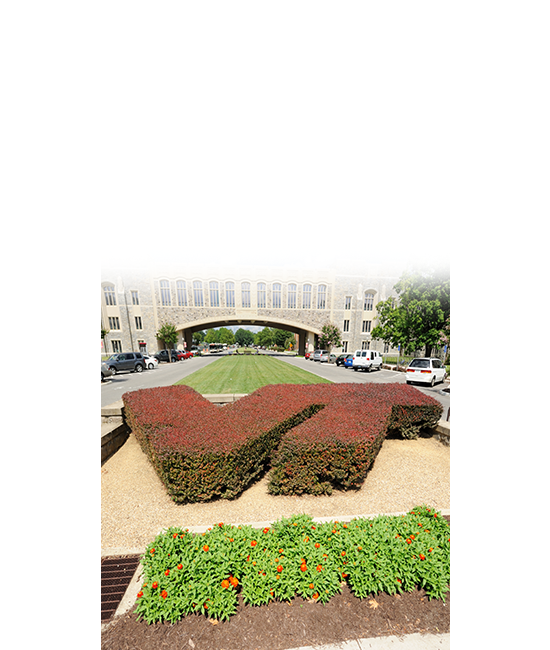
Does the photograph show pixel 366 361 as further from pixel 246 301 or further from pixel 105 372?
pixel 105 372

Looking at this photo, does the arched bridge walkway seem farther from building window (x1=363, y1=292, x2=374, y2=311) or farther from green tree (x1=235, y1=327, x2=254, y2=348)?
green tree (x1=235, y1=327, x2=254, y2=348)

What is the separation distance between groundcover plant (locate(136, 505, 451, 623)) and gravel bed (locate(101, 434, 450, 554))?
2.96 ft

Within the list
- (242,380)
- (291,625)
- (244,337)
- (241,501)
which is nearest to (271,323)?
(242,380)

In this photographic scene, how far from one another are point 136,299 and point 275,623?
1238 cm

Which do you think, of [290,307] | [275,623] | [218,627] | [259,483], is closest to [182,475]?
Answer: [259,483]

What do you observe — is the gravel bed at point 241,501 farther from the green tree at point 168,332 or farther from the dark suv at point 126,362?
the green tree at point 168,332

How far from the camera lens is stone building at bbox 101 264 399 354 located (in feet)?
20.7

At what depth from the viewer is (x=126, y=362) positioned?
52.2 feet

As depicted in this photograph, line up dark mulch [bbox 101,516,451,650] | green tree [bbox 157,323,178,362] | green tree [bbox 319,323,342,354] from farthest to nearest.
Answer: green tree [bbox 157,323,178,362] < green tree [bbox 319,323,342,354] < dark mulch [bbox 101,516,451,650]

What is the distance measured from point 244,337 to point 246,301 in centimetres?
6036

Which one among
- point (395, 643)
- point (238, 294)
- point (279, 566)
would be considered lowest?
point (395, 643)

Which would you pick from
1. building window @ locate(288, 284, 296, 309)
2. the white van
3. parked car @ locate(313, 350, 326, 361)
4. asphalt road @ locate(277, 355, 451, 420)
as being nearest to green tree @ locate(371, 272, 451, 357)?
asphalt road @ locate(277, 355, 451, 420)

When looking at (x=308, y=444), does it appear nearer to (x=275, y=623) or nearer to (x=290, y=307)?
(x=275, y=623)

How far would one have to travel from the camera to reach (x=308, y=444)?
10.8ft
